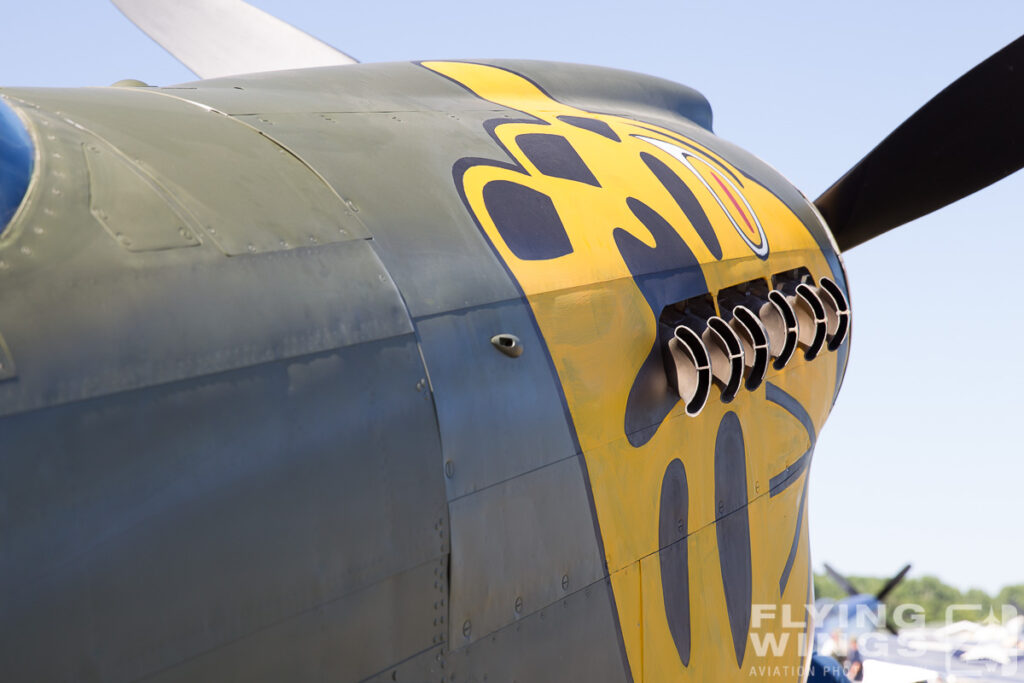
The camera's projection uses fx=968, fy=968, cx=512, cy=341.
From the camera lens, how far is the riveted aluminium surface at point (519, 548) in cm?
405

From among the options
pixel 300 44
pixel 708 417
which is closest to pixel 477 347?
pixel 708 417

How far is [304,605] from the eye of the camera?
10.9 ft

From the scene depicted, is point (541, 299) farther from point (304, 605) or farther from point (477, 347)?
point (304, 605)

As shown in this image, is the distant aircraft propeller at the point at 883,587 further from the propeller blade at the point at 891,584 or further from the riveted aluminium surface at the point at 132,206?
the riveted aluminium surface at the point at 132,206

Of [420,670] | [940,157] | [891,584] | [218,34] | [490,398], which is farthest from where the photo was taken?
[891,584]

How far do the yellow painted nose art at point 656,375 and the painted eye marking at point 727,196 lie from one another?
0.02 metres

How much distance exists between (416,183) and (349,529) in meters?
1.96

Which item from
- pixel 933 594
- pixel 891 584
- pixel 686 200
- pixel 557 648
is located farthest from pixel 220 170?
pixel 933 594

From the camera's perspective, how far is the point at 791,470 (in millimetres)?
7371

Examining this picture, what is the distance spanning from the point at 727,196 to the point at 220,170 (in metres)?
4.53

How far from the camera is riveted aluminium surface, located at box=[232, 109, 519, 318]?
167 inches

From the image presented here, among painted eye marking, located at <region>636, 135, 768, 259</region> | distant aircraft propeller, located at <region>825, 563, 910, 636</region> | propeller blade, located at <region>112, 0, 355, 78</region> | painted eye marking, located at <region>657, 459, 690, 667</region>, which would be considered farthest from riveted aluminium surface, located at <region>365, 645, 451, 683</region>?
distant aircraft propeller, located at <region>825, 563, 910, 636</region>

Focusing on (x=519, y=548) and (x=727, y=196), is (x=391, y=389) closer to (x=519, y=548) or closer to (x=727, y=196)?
(x=519, y=548)

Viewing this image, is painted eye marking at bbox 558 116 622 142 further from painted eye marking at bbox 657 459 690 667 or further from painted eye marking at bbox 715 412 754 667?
painted eye marking at bbox 657 459 690 667
